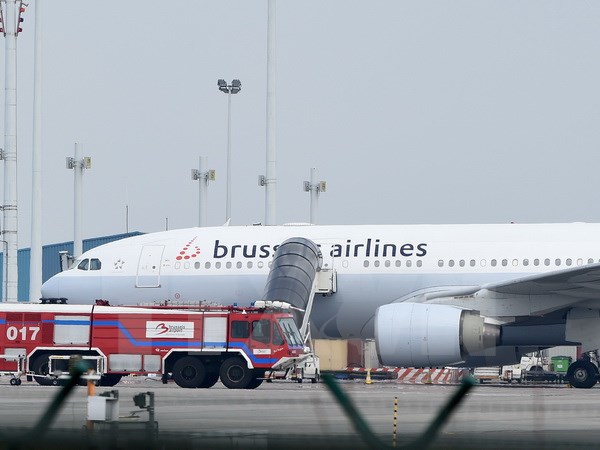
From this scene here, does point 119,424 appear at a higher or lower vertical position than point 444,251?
lower

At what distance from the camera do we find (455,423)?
425 inches

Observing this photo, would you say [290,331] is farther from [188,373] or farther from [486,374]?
[486,374]

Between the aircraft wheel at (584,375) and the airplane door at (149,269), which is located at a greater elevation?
the airplane door at (149,269)

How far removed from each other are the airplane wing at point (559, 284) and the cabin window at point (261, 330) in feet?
17.9

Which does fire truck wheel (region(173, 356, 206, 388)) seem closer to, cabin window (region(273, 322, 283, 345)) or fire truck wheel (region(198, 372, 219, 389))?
fire truck wheel (region(198, 372, 219, 389))

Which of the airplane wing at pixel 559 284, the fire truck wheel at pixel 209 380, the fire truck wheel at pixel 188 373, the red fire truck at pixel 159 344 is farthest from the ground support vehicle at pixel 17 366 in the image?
the airplane wing at pixel 559 284

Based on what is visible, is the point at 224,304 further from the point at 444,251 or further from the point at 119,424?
the point at 119,424

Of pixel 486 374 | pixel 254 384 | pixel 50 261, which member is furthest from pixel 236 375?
pixel 50 261

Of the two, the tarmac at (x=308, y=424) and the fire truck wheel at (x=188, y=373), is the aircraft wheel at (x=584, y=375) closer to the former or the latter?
the fire truck wheel at (x=188, y=373)

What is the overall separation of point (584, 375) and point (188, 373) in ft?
31.9

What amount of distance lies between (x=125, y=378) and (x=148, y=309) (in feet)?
26.5

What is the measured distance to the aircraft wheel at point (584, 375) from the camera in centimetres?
3097

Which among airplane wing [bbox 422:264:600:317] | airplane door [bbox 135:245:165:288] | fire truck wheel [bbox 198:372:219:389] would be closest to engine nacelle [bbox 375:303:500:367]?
airplane wing [bbox 422:264:600:317]

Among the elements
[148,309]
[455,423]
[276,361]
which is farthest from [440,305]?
[455,423]
